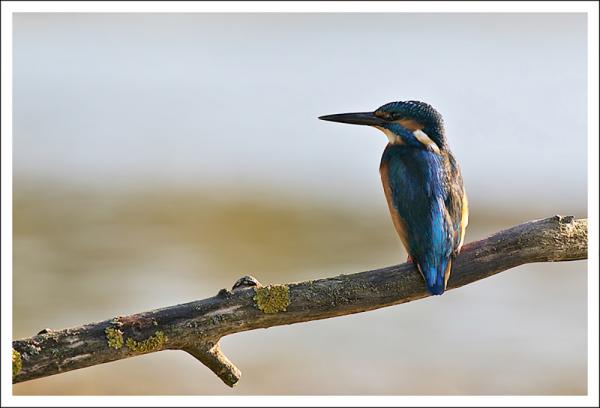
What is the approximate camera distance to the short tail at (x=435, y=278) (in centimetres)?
325

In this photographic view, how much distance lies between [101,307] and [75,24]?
1.94m

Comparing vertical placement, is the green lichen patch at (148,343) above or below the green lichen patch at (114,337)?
below

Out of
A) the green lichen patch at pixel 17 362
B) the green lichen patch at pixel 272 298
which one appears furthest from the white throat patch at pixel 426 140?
the green lichen patch at pixel 17 362

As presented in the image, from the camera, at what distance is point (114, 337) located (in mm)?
3033

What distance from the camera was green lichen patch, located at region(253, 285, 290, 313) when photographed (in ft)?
10.2

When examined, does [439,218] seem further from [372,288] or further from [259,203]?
[259,203]

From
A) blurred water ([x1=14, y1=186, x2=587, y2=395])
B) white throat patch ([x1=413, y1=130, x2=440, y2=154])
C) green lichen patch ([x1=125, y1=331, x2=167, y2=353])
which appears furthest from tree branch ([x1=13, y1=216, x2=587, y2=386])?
blurred water ([x1=14, y1=186, x2=587, y2=395])

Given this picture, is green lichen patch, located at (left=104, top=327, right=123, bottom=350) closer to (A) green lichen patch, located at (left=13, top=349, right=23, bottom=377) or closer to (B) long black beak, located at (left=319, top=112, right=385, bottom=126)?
(A) green lichen patch, located at (left=13, top=349, right=23, bottom=377)

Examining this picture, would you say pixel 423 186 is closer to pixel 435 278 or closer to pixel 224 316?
pixel 435 278

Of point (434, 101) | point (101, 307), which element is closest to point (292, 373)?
point (101, 307)

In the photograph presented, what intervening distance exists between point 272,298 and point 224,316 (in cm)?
17

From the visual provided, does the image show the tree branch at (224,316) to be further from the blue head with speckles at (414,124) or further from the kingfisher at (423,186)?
the blue head with speckles at (414,124)

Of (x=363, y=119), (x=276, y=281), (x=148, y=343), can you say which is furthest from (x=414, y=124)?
(x=276, y=281)

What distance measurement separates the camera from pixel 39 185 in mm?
6449
